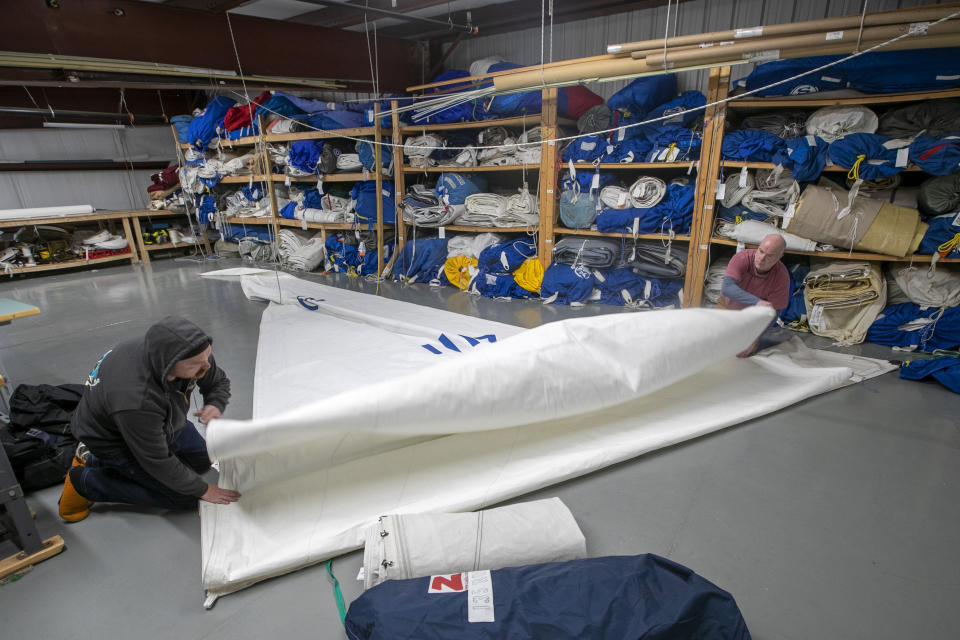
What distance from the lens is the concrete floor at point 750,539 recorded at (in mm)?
1332

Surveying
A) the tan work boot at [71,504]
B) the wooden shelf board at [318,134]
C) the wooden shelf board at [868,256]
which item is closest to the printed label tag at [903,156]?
the wooden shelf board at [868,256]

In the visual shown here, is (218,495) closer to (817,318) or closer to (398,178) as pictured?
(817,318)

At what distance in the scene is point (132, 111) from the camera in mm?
7406

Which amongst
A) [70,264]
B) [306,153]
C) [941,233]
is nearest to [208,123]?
[306,153]

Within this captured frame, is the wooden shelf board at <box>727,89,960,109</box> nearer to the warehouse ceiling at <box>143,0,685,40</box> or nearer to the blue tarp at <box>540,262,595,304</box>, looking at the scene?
the warehouse ceiling at <box>143,0,685,40</box>

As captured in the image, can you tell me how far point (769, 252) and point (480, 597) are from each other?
242 centimetres

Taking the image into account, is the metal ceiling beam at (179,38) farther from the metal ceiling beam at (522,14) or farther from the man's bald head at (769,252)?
the man's bald head at (769,252)

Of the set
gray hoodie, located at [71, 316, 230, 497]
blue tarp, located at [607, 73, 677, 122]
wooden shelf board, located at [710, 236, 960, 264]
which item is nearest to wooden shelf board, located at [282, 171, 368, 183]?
blue tarp, located at [607, 73, 677, 122]

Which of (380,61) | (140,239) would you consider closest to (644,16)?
(380,61)

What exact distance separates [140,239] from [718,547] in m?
8.64

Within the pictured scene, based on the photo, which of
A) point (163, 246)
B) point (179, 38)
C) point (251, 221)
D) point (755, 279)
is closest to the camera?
point (755, 279)

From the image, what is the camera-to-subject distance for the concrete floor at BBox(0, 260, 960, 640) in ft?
4.37

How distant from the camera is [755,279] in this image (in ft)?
9.29

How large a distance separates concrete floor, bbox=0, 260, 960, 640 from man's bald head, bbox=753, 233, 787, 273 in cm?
80
